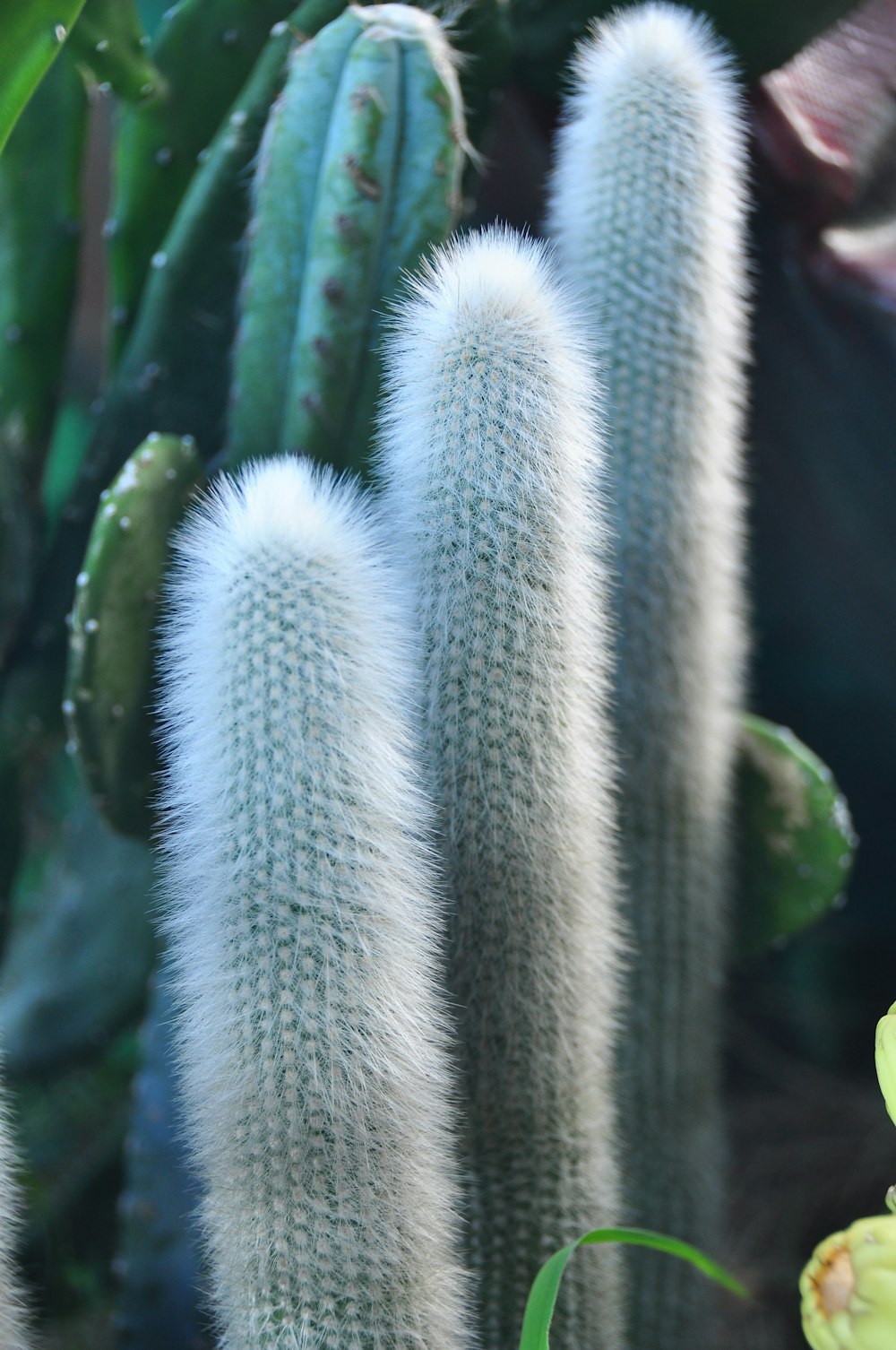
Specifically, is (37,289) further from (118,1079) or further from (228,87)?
(118,1079)

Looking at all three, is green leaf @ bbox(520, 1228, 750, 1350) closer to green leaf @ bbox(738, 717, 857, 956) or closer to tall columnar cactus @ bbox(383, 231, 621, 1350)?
tall columnar cactus @ bbox(383, 231, 621, 1350)

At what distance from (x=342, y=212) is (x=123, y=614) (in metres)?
0.34

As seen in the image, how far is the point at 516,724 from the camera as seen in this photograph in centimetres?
72

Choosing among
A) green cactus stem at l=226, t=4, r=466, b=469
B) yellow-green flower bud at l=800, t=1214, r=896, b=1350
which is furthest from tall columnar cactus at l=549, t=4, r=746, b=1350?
yellow-green flower bud at l=800, t=1214, r=896, b=1350

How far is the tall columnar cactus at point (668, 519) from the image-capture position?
0.90m

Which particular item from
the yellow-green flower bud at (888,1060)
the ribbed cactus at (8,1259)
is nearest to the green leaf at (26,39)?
the ribbed cactus at (8,1259)

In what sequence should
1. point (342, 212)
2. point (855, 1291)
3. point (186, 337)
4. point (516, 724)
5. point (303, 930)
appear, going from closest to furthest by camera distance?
point (855, 1291)
point (303, 930)
point (516, 724)
point (342, 212)
point (186, 337)

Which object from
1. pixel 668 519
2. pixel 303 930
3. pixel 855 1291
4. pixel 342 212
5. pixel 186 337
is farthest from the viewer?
pixel 186 337

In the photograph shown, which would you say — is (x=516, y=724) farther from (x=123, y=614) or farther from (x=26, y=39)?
(x=26, y=39)

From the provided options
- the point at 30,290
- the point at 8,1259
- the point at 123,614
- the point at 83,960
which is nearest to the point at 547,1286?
the point at 8,1259

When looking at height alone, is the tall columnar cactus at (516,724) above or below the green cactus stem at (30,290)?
below

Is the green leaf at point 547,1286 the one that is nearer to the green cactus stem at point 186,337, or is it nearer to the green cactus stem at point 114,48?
the green cactus stem at point 186,337

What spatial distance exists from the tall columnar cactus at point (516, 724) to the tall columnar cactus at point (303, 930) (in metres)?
0.07

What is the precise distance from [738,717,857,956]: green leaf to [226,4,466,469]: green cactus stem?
0.54 meters
